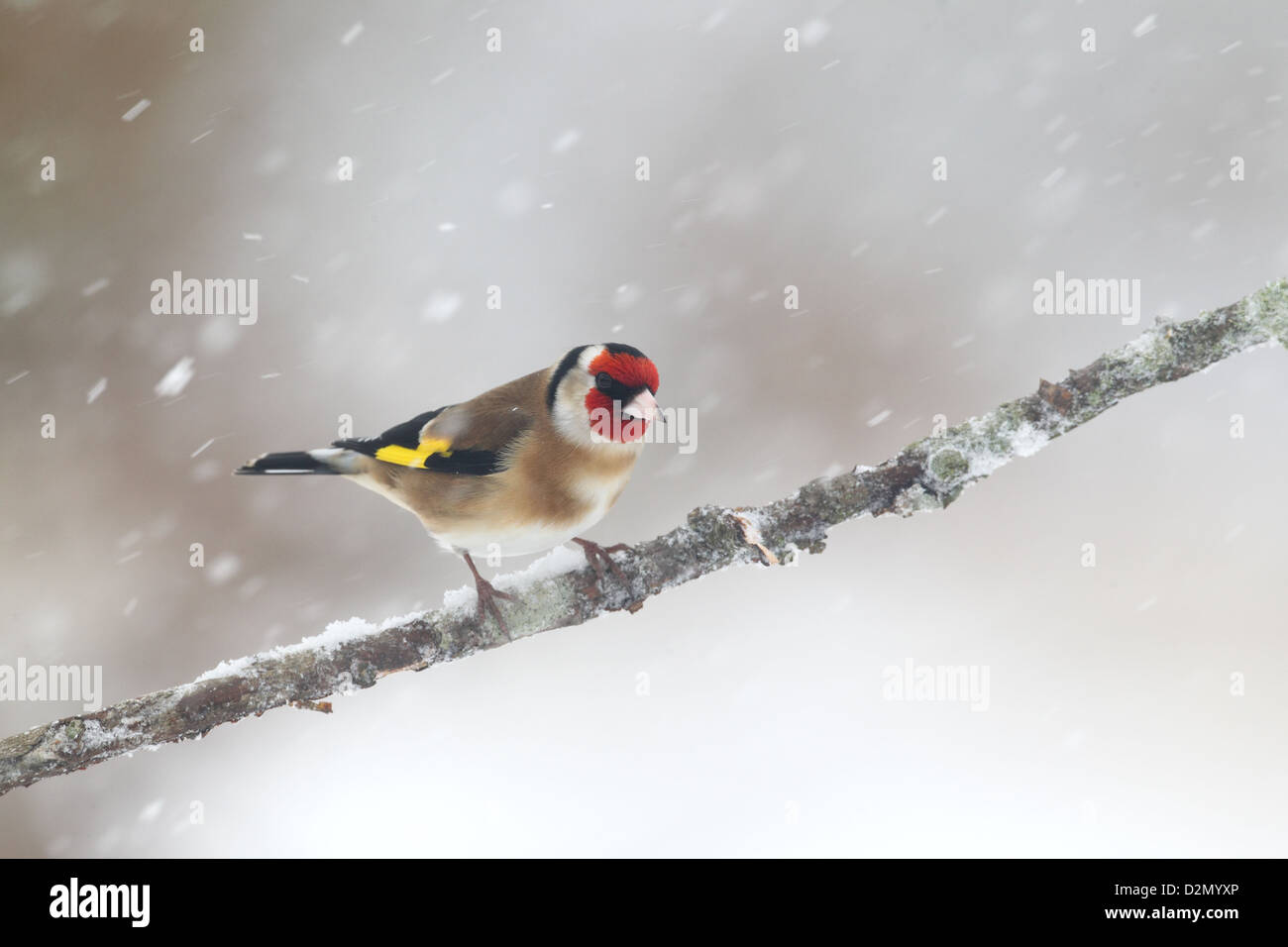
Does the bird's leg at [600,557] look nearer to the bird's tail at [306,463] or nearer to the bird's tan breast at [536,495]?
the bird's tan breast at [536,495]

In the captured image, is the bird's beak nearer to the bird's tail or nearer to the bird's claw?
the bird's claw

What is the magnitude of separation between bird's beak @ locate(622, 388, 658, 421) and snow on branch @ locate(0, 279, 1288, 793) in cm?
21

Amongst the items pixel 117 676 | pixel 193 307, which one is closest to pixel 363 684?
pixel 117 676

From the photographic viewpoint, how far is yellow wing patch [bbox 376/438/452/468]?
195 centimetres

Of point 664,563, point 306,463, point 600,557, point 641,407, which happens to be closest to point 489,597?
point 600,557

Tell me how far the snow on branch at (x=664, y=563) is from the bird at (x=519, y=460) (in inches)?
2.4

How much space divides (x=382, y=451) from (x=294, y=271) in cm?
235

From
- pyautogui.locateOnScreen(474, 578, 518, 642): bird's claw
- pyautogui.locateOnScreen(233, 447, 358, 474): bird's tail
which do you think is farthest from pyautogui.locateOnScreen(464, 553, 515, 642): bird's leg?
pyautogui.locateOnScreen(233, 447, 358, 474): bird's tail

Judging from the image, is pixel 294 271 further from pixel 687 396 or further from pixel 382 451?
pixel 382 451

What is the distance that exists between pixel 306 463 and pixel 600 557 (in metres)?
0.71

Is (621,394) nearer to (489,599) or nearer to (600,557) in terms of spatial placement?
(600,557)

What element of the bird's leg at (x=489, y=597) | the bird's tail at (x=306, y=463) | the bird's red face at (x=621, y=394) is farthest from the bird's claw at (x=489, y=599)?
the bird's tail at (x=306, y=463)

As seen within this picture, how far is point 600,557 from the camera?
1675 mm

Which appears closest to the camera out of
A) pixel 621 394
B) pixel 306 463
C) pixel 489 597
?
pixel 489 597
